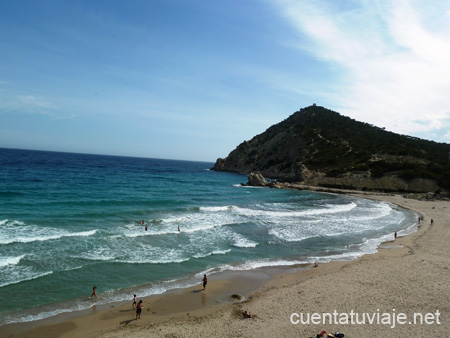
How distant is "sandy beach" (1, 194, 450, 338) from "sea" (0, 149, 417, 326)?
50.2 inches

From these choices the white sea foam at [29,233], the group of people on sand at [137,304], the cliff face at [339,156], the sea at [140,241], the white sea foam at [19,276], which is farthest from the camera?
the cliff face at [339,156]

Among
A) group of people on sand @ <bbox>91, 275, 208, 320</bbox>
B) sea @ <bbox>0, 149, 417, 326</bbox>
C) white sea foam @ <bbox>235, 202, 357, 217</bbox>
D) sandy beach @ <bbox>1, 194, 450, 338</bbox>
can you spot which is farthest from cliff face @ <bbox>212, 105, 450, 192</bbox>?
group of people on sand @ <bbox>91, 275, 208, 320</bbox>

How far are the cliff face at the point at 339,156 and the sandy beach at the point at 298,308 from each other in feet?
143

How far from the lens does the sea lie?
46.2ft

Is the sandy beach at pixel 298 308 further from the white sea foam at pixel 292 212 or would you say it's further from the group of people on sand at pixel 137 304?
the white sea foam at pixel 292 212

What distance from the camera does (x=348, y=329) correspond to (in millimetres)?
10812

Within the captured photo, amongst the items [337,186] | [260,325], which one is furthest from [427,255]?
[337,186]

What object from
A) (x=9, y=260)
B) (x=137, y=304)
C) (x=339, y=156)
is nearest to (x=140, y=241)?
(x=9, y=260)

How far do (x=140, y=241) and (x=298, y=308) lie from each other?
12.6 m

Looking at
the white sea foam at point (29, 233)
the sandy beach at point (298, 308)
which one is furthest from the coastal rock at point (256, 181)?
the sandy beach at point (298, 308)

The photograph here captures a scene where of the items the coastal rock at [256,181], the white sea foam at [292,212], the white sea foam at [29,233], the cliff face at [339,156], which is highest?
the cliff face at [339,156]

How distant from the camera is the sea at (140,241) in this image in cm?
1410

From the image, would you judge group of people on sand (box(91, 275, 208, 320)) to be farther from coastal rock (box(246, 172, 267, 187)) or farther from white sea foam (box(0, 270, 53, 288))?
coastal rock (box(246, 172, 267, 187))

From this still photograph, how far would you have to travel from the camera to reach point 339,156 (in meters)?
71.9
